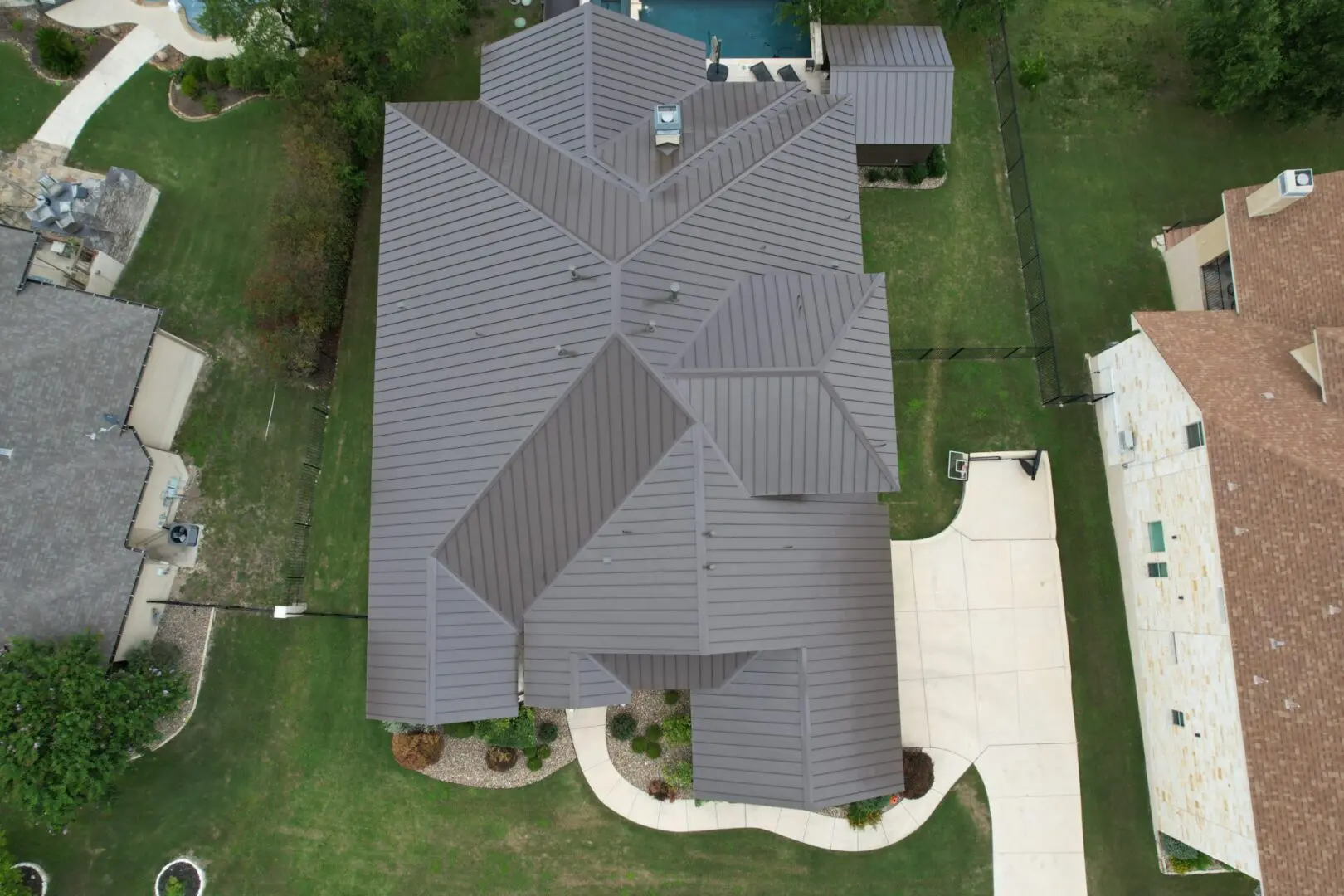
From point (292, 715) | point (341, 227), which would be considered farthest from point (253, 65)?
point (292, 715)

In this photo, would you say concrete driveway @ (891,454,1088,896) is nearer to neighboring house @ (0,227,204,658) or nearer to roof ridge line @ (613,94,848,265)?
roof ridge line @ (613,94,848,265)

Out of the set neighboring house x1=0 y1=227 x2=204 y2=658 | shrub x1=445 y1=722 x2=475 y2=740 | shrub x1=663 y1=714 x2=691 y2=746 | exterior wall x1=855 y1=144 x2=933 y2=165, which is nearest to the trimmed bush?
neighboring house x1=0 y1=227 x2=204 y2=658

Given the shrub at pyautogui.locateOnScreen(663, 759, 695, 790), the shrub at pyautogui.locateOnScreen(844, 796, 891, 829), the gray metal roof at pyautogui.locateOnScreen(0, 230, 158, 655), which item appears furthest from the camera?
the shrub at pyautogui.locateOnScreen(663, 759, 695, 790)

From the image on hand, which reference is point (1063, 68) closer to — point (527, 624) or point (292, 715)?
point (527, 624)

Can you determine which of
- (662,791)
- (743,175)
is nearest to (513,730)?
(662,791)

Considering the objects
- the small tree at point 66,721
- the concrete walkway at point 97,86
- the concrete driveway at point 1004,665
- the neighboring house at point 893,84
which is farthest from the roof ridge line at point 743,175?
the concrete walkway at point 97,86

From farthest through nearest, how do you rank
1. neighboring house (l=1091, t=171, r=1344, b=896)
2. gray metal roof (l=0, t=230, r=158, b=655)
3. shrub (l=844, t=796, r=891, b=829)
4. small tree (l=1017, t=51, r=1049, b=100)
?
small tree (l=1017, t=51, r=1049, b=100), shrub (l=844, t=796, r=891, b=829), gray metal roof (l=0, t=230, r=158, b=655), neighboring house (l=1091, t=171, r=1344, b=896)

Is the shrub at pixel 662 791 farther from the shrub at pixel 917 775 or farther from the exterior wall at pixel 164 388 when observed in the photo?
the exterior wall at pixel 164 388

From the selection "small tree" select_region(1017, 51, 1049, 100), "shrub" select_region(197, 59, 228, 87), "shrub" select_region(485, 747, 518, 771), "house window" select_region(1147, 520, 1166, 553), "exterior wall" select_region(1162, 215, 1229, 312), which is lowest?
"shrub" select_region(485, 747, 518, 771)
